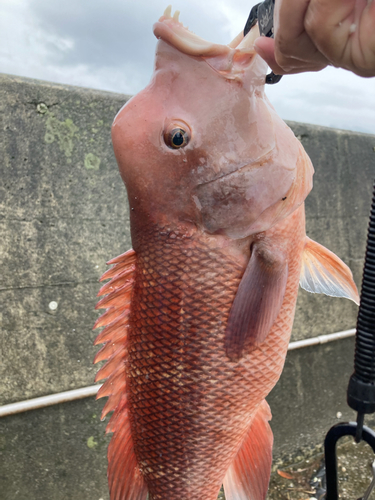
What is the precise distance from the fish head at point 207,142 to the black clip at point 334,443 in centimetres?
64

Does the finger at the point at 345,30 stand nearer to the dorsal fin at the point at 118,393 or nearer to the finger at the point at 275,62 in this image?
the finger at the point at 275,62

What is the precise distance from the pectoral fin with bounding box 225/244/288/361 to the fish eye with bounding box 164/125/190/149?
1.16ft

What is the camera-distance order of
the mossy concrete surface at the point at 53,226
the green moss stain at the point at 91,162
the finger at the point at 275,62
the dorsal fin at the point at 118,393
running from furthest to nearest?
1. the green moss stain at the point at 91,162
2. the mossy concrete surface at the point at 53,226
3. the dorsal fin at the point at 118,393
4. the finger at the point at 275,62

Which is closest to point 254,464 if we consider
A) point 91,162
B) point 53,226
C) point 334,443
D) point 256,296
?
point 334,443

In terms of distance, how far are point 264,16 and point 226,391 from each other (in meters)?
1.01

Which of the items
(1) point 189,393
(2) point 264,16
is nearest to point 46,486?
(1) point 189,393

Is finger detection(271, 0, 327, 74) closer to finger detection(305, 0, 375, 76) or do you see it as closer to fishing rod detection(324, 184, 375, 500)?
finger detection(305, 0, 375, 76)

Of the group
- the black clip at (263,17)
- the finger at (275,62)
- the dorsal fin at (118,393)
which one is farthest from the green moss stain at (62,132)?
the finger at (275,62)

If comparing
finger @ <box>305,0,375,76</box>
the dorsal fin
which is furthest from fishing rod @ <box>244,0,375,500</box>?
the dorsal fin

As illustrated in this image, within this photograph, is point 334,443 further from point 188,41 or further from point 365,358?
point 188,41

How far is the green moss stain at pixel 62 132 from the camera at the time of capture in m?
2.03

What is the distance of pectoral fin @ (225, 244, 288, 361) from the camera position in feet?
3.46

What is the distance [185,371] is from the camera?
1.11 metres

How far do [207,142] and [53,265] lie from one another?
1426 mm
